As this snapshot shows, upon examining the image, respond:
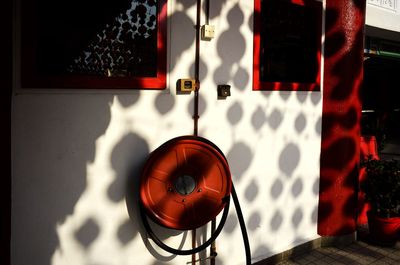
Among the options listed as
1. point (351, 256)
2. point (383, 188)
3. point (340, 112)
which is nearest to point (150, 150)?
point (340, 112)

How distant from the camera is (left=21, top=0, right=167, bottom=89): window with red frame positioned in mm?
2545

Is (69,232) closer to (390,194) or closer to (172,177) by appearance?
(172,177)

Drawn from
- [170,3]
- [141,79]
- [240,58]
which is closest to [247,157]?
[240,58]

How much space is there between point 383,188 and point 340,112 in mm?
1074

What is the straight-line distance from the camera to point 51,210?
2684 millimetres

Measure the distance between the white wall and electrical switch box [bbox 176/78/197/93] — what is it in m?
0.05

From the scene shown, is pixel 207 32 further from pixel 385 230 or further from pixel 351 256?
pixel 385 230

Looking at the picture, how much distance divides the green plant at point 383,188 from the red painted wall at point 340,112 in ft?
0.81

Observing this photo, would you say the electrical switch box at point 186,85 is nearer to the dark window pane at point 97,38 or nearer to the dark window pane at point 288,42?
the dark window pane at point 97,38

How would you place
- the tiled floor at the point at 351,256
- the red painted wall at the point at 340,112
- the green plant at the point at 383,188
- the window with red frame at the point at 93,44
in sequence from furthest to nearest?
1. the green plant at the point at 383,188
2. the red painted wall at the point at 340,112
3. the tiled floor at the point at 351,256
4. the window with red frame at the point at 93,44

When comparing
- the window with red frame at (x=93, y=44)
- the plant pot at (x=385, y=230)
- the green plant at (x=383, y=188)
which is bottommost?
the plant pot at (x=385, y=230)

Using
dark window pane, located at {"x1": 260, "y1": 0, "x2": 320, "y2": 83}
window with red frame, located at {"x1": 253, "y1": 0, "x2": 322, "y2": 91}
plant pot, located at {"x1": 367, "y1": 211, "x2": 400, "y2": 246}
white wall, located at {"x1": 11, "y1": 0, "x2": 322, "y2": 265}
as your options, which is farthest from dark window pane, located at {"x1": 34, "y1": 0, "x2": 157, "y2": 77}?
plant pot, located at {"x1": 367, "y1": 211, "x2": 400, "y2": 246}

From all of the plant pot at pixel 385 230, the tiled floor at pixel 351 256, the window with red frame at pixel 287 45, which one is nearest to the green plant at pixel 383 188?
the plant pot at pixel 385 230

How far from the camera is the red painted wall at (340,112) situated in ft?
14.1
